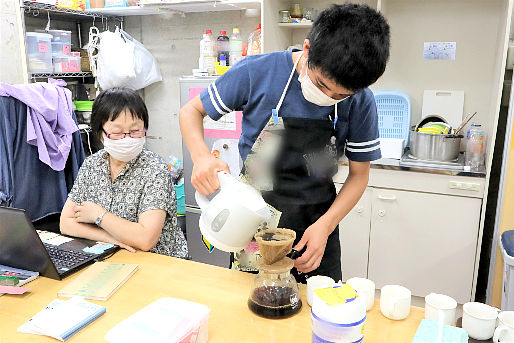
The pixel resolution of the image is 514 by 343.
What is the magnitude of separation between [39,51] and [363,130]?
2.62m

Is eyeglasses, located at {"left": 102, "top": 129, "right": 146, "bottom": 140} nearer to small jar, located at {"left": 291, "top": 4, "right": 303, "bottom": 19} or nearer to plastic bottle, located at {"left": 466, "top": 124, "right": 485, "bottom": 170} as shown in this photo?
small jar, located at {"left": 291, "top": 4, "right": 303, "bottom": 19}

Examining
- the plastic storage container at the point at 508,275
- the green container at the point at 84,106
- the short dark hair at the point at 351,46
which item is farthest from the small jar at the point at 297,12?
the short dark hair at the point at 351,46

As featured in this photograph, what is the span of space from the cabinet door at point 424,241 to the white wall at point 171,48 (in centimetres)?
176

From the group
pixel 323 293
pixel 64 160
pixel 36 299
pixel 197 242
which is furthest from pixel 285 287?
pixel 197 242

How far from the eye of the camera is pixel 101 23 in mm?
3916

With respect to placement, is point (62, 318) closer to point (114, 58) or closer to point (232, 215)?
point (232, 215)

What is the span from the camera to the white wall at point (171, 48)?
3512 millimetres

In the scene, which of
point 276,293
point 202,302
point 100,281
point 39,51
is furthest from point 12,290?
point 39,51

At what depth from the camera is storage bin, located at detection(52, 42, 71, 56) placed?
3.29 meters

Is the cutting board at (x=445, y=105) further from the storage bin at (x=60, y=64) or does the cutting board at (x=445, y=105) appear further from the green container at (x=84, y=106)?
the storage bin at (x=60, y=64)

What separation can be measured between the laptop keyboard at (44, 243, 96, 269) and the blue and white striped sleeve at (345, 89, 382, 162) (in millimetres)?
962

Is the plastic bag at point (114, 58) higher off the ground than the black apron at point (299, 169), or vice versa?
the plastic bag at point (114, 58)

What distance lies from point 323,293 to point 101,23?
3.69 m

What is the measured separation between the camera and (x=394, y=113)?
3.04 metres
